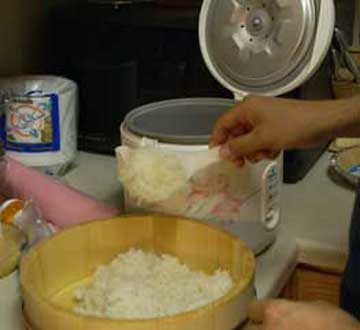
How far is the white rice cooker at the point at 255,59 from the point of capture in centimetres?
98

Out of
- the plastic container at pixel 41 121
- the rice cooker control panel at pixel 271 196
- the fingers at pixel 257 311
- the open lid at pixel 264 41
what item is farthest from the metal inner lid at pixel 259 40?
the fingers at pixel 257 311

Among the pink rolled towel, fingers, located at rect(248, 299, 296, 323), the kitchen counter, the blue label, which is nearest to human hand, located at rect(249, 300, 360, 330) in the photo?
fingers, located at rect(248, 299, 296, 323)

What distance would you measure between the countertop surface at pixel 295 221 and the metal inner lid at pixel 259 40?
0.19m

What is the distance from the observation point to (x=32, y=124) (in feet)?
3.79

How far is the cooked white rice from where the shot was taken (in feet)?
2.55

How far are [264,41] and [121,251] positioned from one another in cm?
36

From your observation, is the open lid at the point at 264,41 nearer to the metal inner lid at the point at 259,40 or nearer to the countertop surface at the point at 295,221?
the metal inner lid at the point at 259,40

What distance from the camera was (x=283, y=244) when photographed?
3.34 ft

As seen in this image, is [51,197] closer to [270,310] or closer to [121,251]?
[121,251]

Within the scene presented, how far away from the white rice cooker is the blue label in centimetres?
22

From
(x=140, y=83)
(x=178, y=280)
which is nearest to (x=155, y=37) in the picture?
(x=140, y=83)

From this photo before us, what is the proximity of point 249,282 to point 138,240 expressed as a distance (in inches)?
7.6

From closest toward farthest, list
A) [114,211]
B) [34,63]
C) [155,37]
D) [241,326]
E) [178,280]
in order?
[241,326] < [178,280] < [114,211] < [155,37] < [34,63]

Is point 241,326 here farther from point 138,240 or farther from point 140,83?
point 140,83
